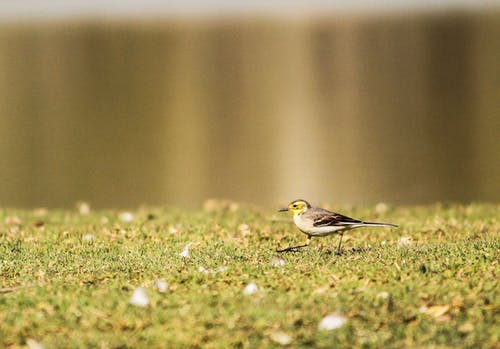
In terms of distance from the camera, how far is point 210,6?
138m

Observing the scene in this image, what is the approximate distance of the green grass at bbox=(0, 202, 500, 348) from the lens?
8.29 m

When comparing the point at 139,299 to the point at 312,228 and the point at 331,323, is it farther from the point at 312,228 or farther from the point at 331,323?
the point at 312,228

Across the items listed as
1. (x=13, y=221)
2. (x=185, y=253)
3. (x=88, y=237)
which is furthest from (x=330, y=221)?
(x=13, y=221)

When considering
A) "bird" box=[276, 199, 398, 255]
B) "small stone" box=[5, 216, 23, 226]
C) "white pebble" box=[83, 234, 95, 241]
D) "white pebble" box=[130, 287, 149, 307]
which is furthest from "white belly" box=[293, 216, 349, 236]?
"small stone" box=[5, 216, 23, 226]

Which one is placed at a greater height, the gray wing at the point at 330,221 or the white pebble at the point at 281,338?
the gray wing at the point at 330,221

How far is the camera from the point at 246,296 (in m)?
9.20

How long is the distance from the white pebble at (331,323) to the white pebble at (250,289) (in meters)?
1.10

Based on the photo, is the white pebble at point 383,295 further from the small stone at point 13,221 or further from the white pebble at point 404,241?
the small stone at point 13,221

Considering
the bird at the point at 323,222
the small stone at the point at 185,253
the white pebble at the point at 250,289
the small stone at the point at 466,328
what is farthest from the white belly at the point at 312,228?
the small stone at the point at 466,328

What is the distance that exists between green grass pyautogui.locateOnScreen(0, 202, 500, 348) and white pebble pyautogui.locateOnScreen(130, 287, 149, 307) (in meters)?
0.08

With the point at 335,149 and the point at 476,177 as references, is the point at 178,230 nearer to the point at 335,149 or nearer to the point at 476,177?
the point at 476,177

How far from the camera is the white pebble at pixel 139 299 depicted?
8.97 meters

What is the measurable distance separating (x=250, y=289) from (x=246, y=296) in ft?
0.53

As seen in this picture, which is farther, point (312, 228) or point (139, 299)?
point (312, 228)
